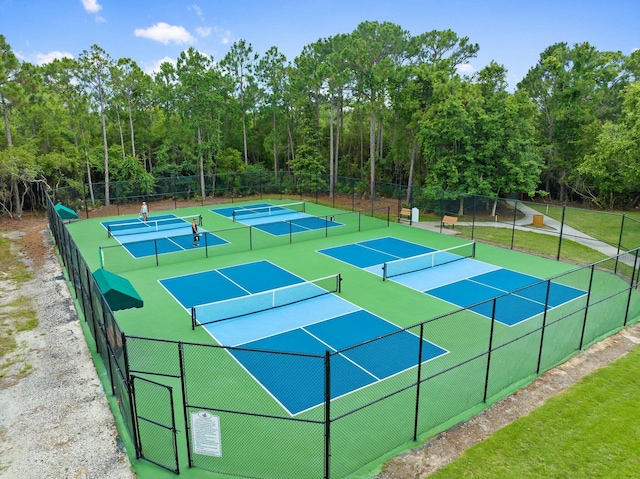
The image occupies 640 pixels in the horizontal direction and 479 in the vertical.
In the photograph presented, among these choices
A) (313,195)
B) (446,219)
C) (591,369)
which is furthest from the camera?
(313,195)

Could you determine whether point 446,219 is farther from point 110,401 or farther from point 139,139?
point 139,139

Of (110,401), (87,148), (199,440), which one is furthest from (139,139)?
(199,440)

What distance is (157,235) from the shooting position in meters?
25.1

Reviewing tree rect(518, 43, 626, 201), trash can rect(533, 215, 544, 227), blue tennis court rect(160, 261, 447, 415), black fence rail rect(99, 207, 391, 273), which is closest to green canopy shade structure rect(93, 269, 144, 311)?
blue tennis court rect(160, 261, 447, 415)

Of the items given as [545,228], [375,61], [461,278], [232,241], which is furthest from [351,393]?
[375,61]

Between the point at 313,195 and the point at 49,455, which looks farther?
the point at 313,195

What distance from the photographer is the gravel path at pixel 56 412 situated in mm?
7801

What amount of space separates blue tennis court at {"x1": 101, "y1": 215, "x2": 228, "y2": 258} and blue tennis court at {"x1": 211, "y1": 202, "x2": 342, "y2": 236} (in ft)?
10.0

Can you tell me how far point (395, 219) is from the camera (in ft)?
98.0

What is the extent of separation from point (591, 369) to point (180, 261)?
1589 centimetres

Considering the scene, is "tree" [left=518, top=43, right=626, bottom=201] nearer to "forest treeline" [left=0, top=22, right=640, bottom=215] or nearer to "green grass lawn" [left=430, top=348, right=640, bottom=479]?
"forest treeline" [left=0, top=22, right=640, bottom=215]

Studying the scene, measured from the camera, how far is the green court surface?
311 inches

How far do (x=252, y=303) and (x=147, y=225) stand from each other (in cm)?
1614

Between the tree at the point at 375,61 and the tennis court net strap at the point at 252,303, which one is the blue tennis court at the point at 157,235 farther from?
the tree at the point at 375,61
